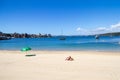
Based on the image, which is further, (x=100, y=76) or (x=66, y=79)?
(x=100, y=76)

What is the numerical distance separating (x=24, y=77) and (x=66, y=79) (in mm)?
2320

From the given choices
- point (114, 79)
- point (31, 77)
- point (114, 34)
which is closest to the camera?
point (114, 79)

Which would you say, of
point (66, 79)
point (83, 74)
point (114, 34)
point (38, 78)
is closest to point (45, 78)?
point (38, 78)

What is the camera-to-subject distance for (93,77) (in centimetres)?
1121

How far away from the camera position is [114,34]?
575ft

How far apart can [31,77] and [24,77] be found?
375mm

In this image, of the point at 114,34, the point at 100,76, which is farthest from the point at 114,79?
the point at 114,34

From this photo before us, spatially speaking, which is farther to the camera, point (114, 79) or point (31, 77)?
point (31, 77)

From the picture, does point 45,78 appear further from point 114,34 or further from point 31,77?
point 114,34

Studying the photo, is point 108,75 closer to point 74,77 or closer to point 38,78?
point 74,77

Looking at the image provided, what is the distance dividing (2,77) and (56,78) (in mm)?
2948

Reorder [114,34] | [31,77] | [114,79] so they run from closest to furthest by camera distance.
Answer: [114,79] < [31,77] < [114,34]

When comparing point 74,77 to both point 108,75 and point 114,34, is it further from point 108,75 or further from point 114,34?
point 114,34

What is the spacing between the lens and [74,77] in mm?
11242
